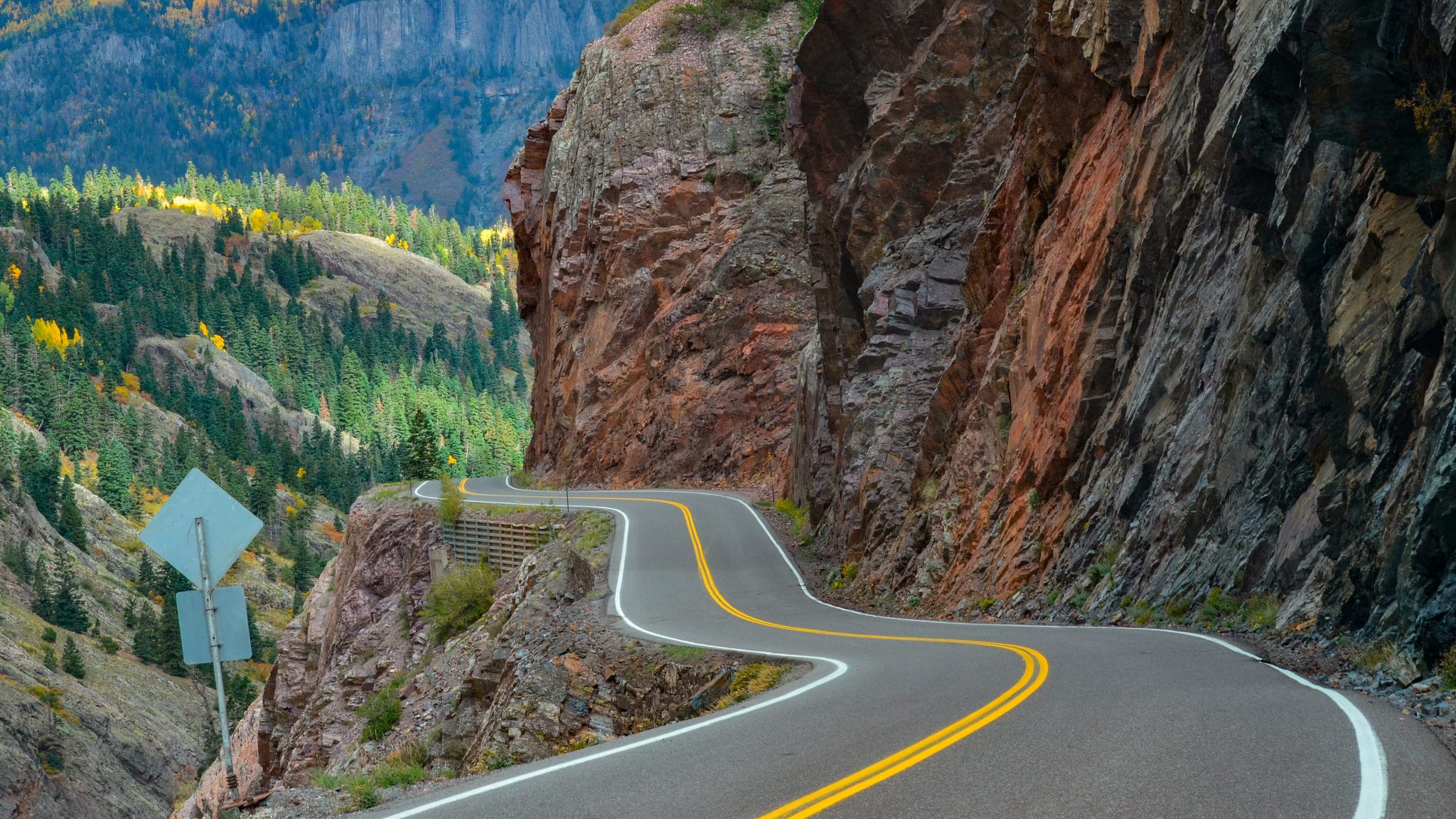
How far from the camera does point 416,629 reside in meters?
32.3

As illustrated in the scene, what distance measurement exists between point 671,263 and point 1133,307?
35019 millimetres

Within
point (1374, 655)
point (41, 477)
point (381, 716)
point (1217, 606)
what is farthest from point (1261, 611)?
point (41, 477)

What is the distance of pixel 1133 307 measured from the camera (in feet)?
63.5

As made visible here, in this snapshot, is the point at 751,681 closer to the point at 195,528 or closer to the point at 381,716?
the point at 195,528

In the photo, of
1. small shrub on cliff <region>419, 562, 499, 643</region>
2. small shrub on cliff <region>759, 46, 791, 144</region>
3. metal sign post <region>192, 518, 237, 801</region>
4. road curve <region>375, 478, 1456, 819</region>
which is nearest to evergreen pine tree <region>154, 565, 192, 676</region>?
small shrub on cliff <region>759, 46, 791, 144</region>

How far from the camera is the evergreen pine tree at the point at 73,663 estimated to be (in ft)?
242

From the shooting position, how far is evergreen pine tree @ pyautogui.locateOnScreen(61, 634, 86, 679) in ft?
242

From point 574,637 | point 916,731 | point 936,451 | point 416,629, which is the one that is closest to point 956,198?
point 936,451

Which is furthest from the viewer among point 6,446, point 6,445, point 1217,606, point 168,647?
point 6,445

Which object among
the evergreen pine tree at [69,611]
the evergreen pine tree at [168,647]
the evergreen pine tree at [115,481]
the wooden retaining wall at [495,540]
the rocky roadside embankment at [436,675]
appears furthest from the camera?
the evergreen pine tree at [115,481]

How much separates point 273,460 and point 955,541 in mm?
134996

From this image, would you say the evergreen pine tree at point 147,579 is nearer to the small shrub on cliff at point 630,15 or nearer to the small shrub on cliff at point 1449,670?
the small shrub on cliff at point 630,15

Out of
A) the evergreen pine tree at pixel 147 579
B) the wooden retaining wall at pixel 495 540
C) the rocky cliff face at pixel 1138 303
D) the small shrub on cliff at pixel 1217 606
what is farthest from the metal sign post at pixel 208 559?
the evergreen pine tree at pixel 147 579

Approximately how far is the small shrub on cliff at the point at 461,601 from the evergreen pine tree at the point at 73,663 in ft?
195
